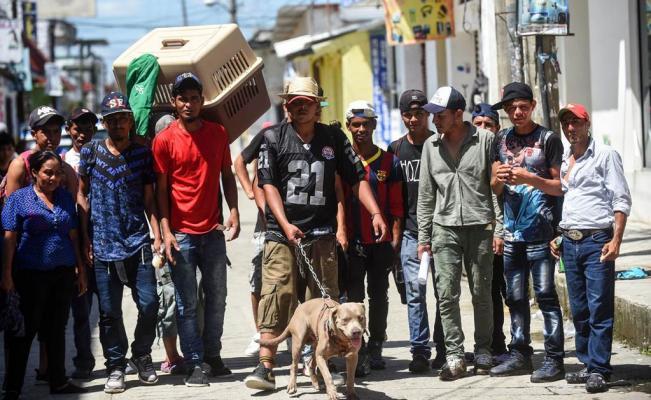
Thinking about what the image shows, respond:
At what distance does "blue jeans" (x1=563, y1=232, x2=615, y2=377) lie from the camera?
7.47 meters

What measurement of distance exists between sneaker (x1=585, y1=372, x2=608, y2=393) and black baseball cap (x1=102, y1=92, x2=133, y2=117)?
3590 millimetres

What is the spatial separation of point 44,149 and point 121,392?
194 cm

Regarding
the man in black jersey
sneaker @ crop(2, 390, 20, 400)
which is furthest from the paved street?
the man in black jersey

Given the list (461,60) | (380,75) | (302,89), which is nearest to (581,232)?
(302,89)

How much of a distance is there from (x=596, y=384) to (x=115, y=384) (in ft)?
10.6

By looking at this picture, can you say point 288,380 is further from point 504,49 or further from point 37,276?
point 504,49

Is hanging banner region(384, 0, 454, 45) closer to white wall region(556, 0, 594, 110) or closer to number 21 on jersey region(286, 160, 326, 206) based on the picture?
white wall region(556, 0, 594, 110)

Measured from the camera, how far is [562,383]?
25.6ft

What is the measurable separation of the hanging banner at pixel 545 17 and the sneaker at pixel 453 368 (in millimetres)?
3734

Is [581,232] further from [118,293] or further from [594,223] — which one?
[118,293]

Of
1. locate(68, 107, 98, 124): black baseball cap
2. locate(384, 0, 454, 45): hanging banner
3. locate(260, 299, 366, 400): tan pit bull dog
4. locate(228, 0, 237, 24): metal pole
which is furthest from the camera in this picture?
locate(228, 0, 237, 24): metal pole

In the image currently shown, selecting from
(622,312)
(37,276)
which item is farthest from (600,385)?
(37,276)

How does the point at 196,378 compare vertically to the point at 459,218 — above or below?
below

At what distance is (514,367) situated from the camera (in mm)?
8141
